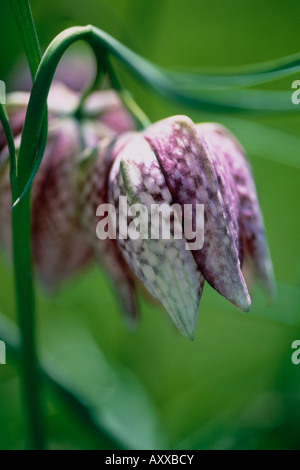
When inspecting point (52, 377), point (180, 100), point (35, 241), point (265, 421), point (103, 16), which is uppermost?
point (103, 16)

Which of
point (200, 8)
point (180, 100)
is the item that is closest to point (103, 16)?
point (180, 100)

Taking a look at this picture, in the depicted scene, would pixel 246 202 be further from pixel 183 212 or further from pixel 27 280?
pixel 27 280

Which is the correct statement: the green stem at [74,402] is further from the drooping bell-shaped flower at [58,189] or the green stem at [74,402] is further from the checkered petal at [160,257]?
the checkered petal at [160,257]

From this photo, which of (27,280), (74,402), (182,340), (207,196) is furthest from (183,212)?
(182,340)

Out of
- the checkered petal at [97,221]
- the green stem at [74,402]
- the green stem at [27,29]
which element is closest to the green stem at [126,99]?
the checkered petal at [97,221]

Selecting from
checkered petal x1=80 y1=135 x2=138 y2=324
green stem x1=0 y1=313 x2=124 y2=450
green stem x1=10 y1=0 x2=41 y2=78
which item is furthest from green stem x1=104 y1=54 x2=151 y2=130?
green stem x1=0 y1=313 x2=124 y2=450
